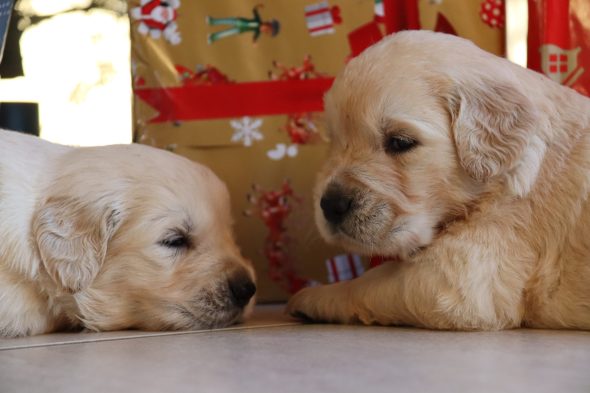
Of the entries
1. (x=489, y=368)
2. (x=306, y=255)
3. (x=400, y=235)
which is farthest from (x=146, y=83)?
(x=489, y=368)

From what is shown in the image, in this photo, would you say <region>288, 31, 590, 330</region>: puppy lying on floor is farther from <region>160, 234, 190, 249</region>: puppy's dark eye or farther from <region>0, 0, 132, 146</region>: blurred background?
<region>0, 0, 132, 146</region>: blurred background

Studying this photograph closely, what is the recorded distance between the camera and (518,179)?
8.17ft

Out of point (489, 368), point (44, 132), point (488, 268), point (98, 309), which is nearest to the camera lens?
point (489, 368)

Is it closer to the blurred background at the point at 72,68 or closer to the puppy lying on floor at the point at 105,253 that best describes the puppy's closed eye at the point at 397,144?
the puppy lying on floor at the point at 105,253

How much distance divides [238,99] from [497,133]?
4.83ft

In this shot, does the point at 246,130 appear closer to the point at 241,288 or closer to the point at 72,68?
the point at 72,68

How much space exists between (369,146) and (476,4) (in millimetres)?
1286

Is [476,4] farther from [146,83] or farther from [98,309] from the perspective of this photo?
[98,309]

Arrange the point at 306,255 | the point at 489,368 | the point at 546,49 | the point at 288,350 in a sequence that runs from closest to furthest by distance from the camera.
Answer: the point at 489,368
the point at 288,350
the point at 546,49
the point at 306,255

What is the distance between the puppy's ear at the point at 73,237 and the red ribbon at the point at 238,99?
1.11m

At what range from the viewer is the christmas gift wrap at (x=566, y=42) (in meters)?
3.40

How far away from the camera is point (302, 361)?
1.96 m

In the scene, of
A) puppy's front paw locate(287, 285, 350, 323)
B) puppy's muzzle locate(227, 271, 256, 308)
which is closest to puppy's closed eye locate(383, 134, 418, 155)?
puppy's front paw locate(287, 285, 350, 323)

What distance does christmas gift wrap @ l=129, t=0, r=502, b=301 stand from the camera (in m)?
3.62
